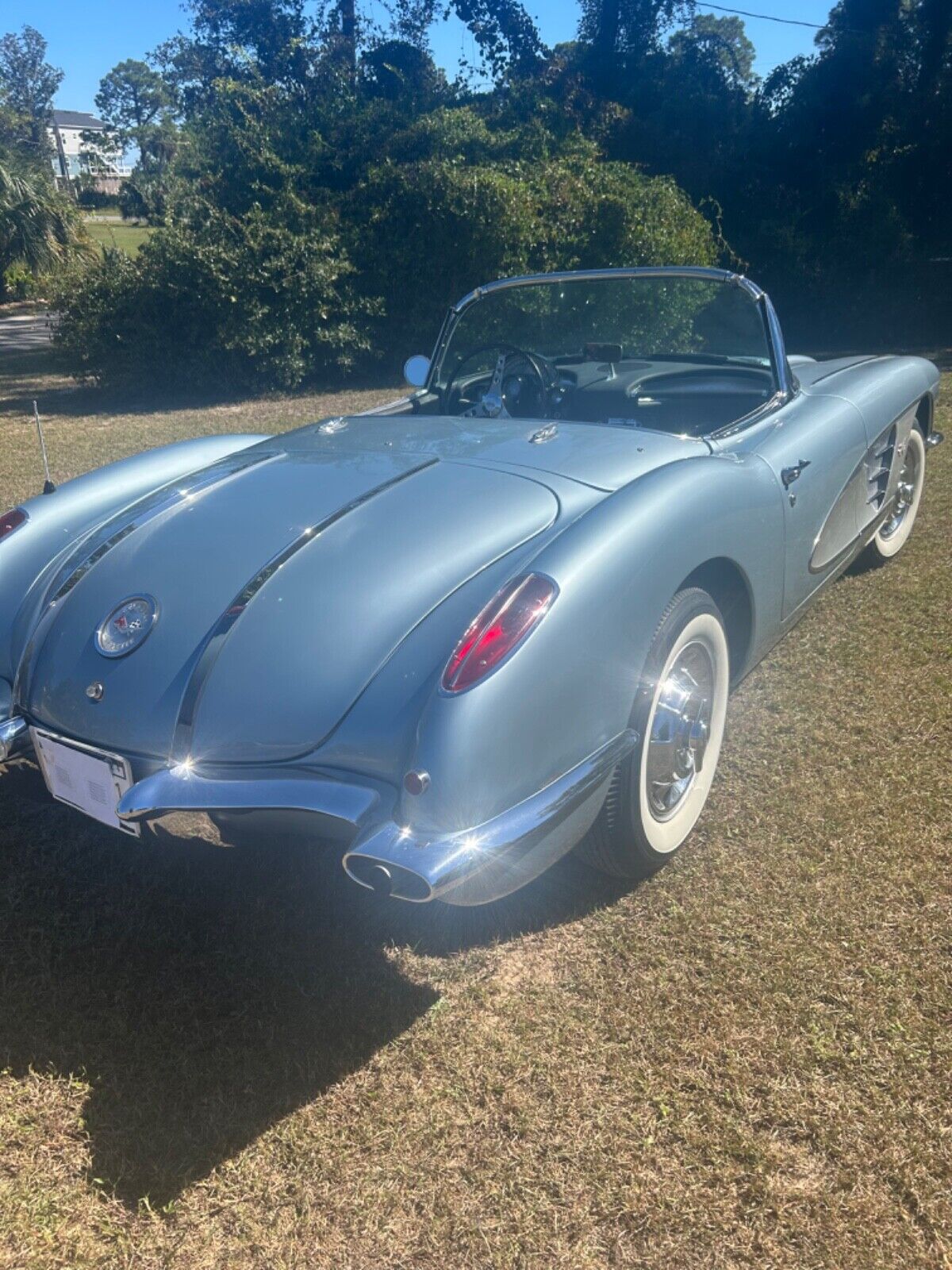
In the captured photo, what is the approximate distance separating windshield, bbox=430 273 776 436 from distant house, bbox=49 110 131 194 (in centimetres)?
3274

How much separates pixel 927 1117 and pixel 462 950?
1048 millimetres

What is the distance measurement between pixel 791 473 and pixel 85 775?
2220 mm

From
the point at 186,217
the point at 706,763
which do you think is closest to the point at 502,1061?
the point at 706,763

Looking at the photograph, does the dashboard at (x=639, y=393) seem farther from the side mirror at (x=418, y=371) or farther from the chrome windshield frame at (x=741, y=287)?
the side mirror at (x=418, y=371)

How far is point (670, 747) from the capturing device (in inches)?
97.3

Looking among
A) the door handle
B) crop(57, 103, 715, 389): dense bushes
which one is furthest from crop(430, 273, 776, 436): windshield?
crop(57, 103, 715, 389): dense bushes

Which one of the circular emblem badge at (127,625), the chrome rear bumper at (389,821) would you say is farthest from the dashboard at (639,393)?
the chrome rear bumper at (389,821)

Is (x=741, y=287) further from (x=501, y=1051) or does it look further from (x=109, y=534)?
(x=501, y=1051)

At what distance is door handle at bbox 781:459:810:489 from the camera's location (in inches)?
118

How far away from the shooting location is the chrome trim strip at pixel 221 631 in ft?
6.77

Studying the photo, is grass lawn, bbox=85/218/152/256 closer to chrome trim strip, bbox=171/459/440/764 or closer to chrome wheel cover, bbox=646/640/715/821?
chrome trim strip, bbox=171/459/440/764

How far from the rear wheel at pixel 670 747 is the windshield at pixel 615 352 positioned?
3.83 feet

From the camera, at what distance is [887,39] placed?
14.7 meters

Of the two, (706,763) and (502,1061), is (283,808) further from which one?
(706,763)
